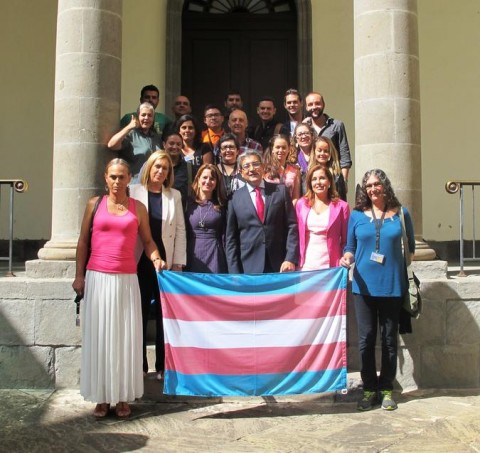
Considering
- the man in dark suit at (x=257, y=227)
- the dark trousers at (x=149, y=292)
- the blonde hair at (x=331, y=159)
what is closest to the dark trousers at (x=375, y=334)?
the man in dark suit at (x=257, y=227)

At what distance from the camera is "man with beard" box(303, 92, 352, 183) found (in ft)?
21.5

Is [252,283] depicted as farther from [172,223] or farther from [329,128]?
[329,128]

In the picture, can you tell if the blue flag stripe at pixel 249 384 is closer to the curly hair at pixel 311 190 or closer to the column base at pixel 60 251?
the curly hair at pixel 311 190

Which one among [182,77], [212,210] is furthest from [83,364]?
[182,77]

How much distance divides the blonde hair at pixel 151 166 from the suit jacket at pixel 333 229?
4.11 feet

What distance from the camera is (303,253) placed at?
5.70m

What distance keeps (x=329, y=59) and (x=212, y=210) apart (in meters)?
5.80

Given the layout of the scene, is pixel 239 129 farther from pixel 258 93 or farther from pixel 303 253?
pixel 258 93

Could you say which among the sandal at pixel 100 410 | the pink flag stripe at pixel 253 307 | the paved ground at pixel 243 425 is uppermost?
the pink flag stripe at pixel 253 307

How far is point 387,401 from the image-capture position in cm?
555

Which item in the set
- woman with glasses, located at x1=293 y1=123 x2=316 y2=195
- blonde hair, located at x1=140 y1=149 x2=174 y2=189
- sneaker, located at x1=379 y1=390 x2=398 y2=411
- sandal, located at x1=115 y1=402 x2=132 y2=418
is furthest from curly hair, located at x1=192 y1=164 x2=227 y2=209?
sneaker, located at x1=379 y1=390 x2=398 y2=411

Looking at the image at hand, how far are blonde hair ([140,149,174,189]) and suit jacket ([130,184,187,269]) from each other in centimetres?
5

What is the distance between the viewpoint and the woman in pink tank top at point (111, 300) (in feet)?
16.7

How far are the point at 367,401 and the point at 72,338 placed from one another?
9.86ft
